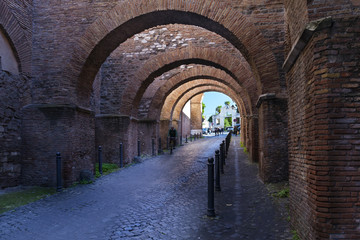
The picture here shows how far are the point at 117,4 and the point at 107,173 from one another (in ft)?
17.9

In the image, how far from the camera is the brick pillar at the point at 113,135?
12.6 metres

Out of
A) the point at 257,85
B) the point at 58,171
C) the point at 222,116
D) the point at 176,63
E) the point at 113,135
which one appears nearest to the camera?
the point at 58,171

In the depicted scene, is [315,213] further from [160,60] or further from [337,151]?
[160,60]

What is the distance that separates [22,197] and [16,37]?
4.01 metres

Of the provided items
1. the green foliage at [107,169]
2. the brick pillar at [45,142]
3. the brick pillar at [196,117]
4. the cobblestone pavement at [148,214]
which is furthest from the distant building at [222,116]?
the cobblestone pavement at [148,214]

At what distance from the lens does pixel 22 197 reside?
640 centimetres

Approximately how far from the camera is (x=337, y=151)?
115 inches

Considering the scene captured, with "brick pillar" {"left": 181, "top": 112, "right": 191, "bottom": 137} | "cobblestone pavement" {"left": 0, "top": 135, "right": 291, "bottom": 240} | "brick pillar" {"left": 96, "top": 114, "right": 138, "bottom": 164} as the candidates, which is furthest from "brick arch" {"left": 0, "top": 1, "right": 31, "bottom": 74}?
"brick pillar" {"left": 181, "top": 112, "right": 191, "bottom": 137}

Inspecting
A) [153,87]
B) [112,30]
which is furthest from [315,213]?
[153,87]

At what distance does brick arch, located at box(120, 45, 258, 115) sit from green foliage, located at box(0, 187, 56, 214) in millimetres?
6217

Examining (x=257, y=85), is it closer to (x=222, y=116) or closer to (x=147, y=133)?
(x=147, y=133)

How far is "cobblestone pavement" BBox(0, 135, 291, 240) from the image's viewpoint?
403cm

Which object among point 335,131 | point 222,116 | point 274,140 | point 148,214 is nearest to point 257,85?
point 274,140

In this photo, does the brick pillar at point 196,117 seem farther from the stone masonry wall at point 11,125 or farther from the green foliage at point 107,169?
the stone masonry wall at point 11,125
